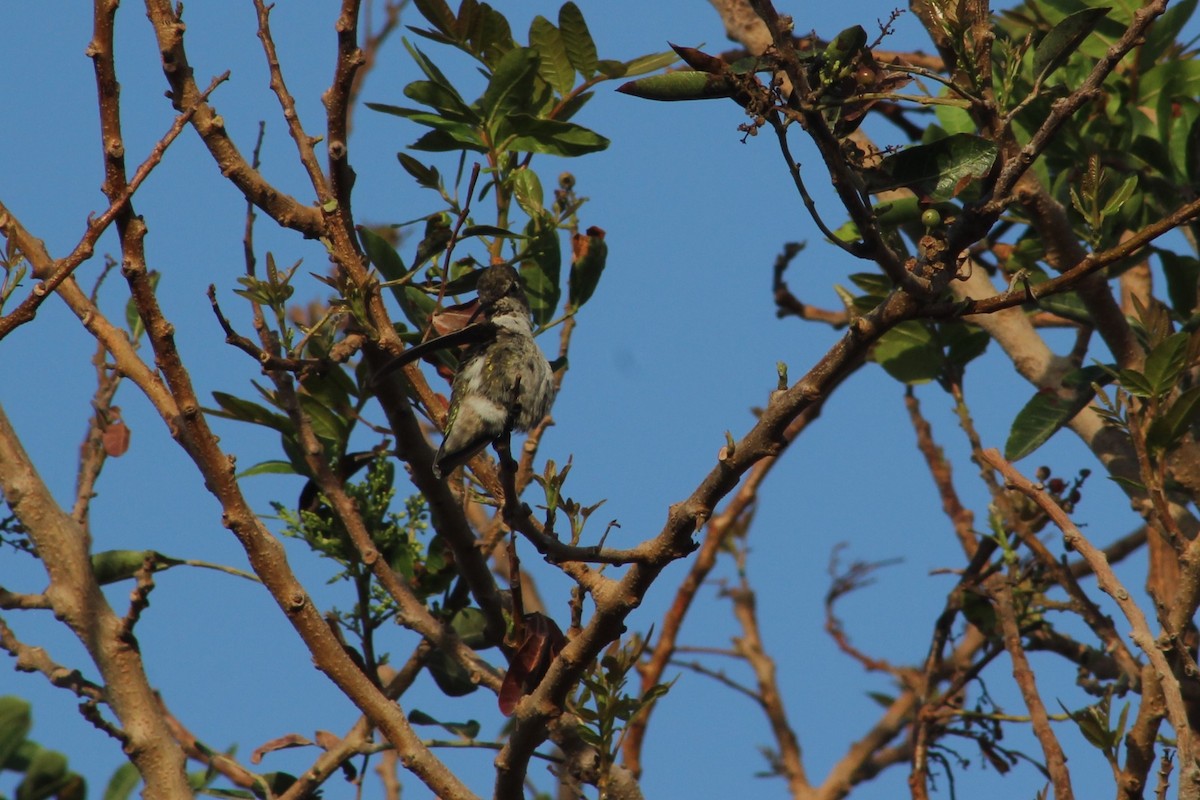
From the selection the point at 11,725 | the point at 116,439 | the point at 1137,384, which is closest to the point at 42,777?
the point at 11,725

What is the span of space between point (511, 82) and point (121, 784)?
291 cm

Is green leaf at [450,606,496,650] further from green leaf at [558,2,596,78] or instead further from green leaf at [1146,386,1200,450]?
green leaf at [1146,386,1200,450]

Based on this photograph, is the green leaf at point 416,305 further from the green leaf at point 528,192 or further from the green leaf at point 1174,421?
the green leaf at point 1174,421

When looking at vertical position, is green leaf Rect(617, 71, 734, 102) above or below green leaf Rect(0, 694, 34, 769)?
above

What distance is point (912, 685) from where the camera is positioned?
551 cm

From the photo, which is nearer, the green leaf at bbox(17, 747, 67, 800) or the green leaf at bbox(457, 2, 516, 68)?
the green leaf at bbox(457, 2, 516, 68)

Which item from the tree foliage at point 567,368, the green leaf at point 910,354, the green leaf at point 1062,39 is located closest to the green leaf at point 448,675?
the tree foliage at point 567,368

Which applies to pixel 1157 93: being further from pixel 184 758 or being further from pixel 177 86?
pixel 184 758

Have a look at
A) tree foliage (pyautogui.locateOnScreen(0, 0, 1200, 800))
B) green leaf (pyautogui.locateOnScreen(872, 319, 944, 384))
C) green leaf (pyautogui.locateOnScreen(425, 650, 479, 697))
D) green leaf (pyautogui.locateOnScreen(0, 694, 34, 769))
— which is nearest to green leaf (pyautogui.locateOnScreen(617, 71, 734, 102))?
tree foliage (pyautogui.locateOnScreen(0, 0, 1200, 800))

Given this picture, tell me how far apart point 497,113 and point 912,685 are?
3263mm

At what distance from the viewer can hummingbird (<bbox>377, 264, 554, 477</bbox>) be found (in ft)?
10.5

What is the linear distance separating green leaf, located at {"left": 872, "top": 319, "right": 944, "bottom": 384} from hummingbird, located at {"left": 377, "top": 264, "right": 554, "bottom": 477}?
1.35m

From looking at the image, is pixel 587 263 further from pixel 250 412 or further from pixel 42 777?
pixel 42 777

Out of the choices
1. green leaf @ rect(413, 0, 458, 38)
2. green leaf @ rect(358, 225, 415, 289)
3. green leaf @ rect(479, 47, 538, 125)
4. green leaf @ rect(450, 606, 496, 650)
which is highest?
green leaf @ rect(413, 0, 458, 38)
